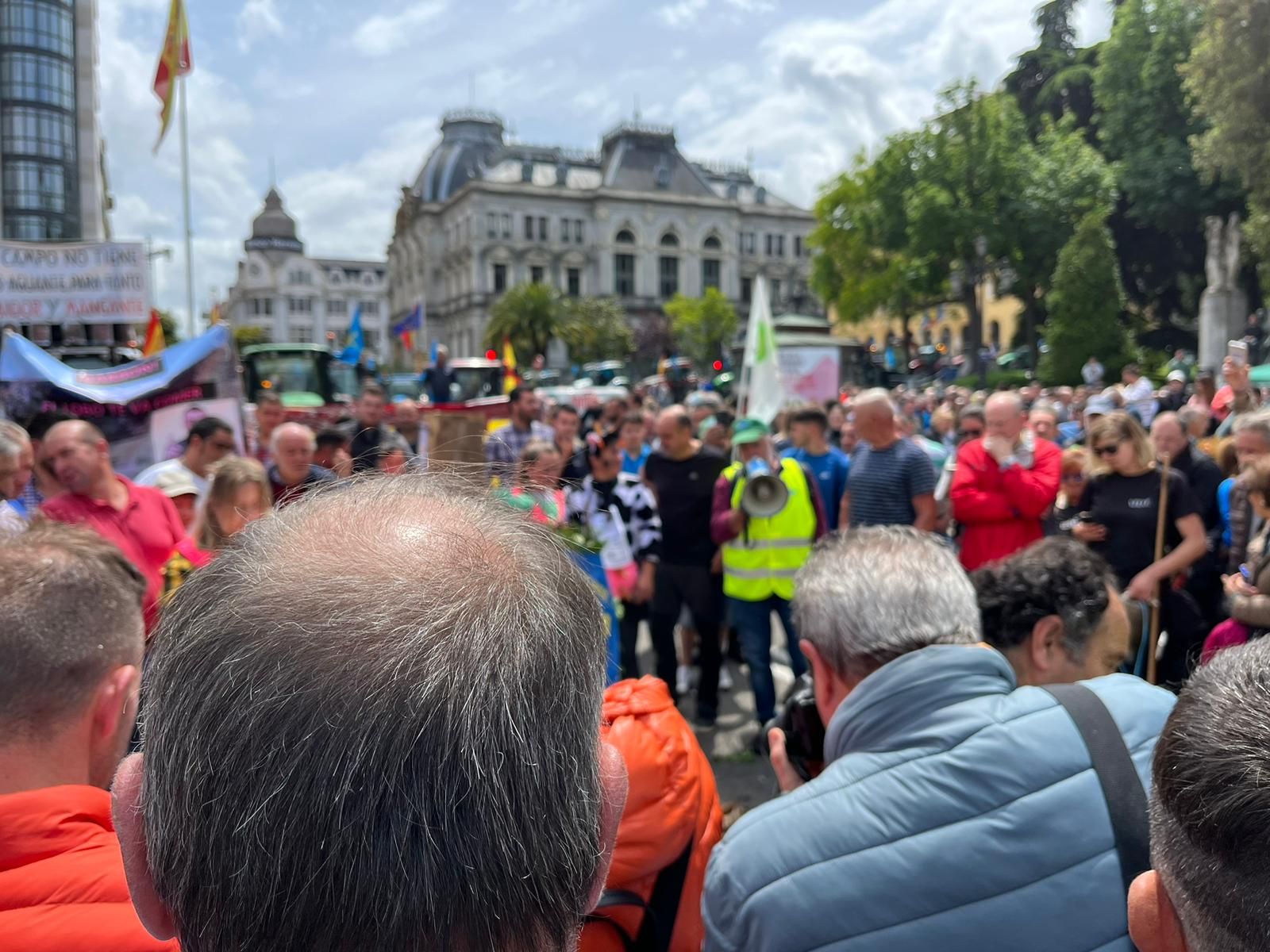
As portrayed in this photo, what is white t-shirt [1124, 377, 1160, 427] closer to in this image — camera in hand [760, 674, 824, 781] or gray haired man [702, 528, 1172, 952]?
camera in hand [760, 674, 824, 781]

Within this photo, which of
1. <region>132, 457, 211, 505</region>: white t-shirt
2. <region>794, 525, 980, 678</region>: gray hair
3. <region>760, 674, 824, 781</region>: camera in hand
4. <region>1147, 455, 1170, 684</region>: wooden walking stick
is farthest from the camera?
<region>132, 457, 211, 505</region>: white t-shirt

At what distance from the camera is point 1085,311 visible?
3088 centimetres

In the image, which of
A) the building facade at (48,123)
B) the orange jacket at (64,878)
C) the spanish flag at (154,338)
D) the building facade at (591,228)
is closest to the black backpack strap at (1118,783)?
the orange jacket at (64,878)

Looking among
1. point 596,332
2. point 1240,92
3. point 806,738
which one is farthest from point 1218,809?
point 596,332

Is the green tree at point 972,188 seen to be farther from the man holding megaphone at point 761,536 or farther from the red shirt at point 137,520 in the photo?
the red shirt at point 137,520

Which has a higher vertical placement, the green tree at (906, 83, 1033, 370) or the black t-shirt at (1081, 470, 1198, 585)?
the green tree at (906, 83, 1033, 370)

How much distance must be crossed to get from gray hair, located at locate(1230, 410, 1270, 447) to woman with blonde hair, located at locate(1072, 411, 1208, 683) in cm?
58

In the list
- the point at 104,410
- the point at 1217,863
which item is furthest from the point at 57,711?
the point at 104,410

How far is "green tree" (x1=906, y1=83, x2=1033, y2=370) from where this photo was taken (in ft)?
122

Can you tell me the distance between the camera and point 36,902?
4.09 ft

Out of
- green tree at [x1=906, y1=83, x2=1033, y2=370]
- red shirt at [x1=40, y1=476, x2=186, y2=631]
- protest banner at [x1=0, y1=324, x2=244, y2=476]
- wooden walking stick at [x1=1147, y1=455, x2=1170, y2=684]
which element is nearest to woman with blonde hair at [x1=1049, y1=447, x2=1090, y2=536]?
wooden walking stick at [x1=1147, y1=455, x2=1170, y2=684]

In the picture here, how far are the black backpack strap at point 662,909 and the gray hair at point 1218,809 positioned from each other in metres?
0.94

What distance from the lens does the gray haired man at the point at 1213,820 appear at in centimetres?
84

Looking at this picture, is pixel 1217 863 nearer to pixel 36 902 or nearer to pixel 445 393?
pixel 36 902
